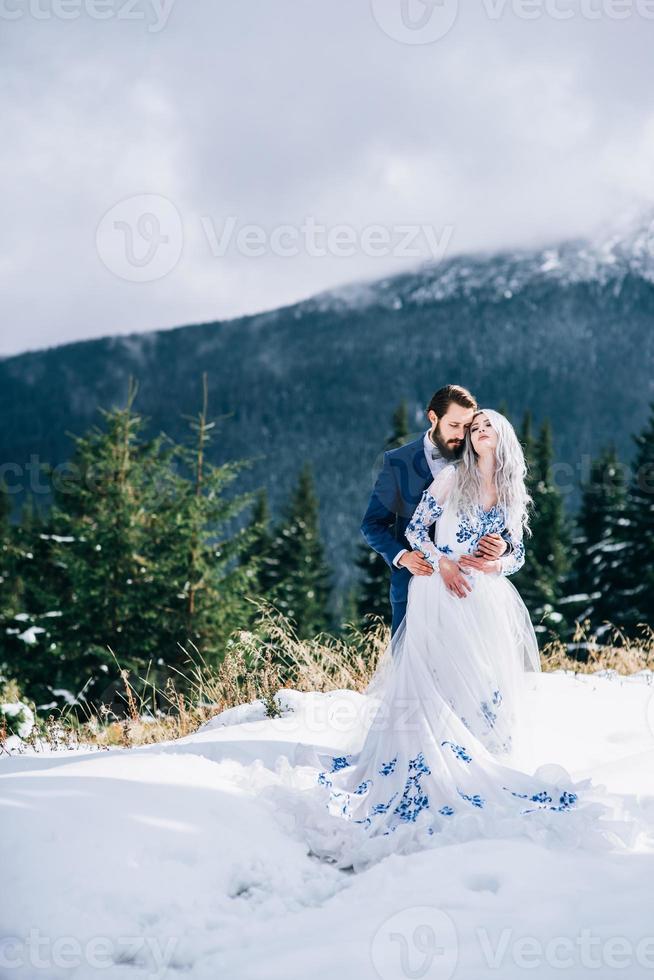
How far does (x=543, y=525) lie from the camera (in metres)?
35.4

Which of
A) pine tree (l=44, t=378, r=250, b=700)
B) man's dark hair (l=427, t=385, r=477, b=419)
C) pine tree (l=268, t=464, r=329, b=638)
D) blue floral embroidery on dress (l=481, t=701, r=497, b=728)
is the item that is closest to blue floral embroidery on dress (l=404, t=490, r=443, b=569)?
man's dark hair (l=427, t=385, r=477, b=419)

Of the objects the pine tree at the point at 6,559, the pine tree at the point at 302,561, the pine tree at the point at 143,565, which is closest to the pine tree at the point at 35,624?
the pine tree at the point at 6,559

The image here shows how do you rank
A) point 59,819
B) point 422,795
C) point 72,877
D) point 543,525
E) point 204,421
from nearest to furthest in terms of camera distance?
point 72,877, point 59,819, point 422,795, point 204,421, point 543,525

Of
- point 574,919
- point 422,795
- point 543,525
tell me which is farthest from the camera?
point 543,525

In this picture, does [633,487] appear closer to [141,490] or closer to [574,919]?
[141,490]

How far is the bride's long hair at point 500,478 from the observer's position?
4363mm

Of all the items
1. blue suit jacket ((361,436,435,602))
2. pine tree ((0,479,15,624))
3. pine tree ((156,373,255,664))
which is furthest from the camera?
pine tree ((0,479,15,624))

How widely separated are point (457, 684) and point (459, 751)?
0.41 metres

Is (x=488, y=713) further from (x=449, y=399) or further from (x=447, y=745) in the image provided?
(x=449, y=399)

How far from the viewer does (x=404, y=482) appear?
5012mm

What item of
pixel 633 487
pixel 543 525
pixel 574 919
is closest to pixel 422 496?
pixel 574 919

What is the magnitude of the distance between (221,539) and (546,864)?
505 inches

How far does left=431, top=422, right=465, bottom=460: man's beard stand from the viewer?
457 cm

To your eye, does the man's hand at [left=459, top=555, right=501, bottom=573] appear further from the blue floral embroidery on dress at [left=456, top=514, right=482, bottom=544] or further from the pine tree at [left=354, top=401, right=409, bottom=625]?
the pine tree at [left=354, top=401, right=409, bottom=625]
